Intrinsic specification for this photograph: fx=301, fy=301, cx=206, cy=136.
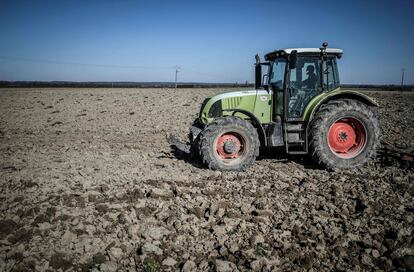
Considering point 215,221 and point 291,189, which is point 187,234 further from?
point 291,189

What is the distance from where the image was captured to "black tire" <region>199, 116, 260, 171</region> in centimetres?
625

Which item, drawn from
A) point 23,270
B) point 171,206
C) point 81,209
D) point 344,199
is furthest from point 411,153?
point 23,270

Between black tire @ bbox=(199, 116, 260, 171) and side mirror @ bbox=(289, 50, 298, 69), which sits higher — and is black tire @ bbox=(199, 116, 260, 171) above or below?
below

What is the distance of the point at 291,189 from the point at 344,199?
0.91 m

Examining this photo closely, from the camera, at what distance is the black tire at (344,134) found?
643 cm

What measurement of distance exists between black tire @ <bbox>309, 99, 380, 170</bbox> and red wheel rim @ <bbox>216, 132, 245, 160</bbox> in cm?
154

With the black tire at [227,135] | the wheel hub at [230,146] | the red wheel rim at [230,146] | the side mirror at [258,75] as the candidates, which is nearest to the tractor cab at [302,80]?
the side mirror at [258,75]

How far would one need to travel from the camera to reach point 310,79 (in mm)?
6832

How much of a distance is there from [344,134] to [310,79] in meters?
1.46

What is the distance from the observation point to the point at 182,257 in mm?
3713

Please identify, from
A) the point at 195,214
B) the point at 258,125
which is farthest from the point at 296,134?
the point at 195,214

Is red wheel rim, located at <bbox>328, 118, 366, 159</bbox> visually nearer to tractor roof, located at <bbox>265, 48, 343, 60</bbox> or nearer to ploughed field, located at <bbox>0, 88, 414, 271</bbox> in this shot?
ploughed field, located at <bbox>0, 88, 414, 271</bbox>

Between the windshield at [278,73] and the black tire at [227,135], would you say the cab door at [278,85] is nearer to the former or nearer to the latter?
the windshield at [278,73]

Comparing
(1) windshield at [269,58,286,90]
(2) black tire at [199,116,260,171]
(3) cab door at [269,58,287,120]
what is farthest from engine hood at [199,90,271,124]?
(2) black tire at [199,116,260,171]
